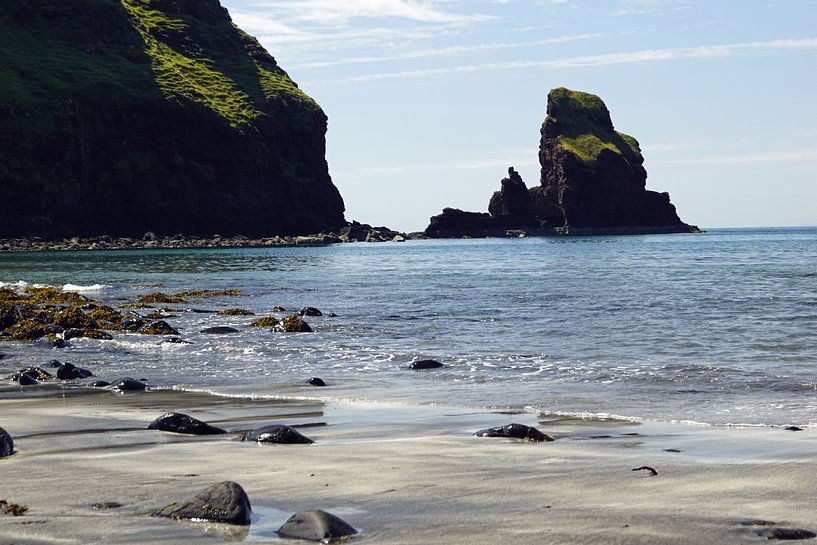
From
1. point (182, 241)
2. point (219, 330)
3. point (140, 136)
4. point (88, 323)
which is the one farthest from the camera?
point (140, 136)

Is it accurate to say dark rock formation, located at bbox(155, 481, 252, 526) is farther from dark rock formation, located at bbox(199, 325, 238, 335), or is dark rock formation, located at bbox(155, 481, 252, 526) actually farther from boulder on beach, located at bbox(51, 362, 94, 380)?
dark rock formation, located at bbox(199, 325, 238, 335)

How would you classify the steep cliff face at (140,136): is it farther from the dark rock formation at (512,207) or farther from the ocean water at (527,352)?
the ocean water at (527,352)

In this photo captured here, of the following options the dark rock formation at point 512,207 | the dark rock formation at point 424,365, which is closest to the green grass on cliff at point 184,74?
the dark rock formation at point 512,207

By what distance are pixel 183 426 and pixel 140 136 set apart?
439 feet

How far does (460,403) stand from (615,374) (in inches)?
149

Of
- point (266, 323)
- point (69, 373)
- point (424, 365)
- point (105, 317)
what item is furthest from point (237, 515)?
point (105, 317)

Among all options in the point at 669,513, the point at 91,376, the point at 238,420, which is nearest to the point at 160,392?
the point at 91,376

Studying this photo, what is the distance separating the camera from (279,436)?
359 inches

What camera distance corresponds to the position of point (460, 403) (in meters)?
Answer: 12.6

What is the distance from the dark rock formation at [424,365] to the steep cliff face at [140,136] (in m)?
111

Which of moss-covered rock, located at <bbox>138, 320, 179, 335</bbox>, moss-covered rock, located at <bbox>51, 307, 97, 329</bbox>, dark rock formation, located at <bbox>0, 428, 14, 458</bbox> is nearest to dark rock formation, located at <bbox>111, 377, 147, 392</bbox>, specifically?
dark rock formation, located at <bbox>0, 428, 14, 458</bbox>

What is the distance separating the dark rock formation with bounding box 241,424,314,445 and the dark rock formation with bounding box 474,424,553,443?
1979 mm

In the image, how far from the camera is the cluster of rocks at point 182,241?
110950mm

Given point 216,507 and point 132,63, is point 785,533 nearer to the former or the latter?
point 216,507
